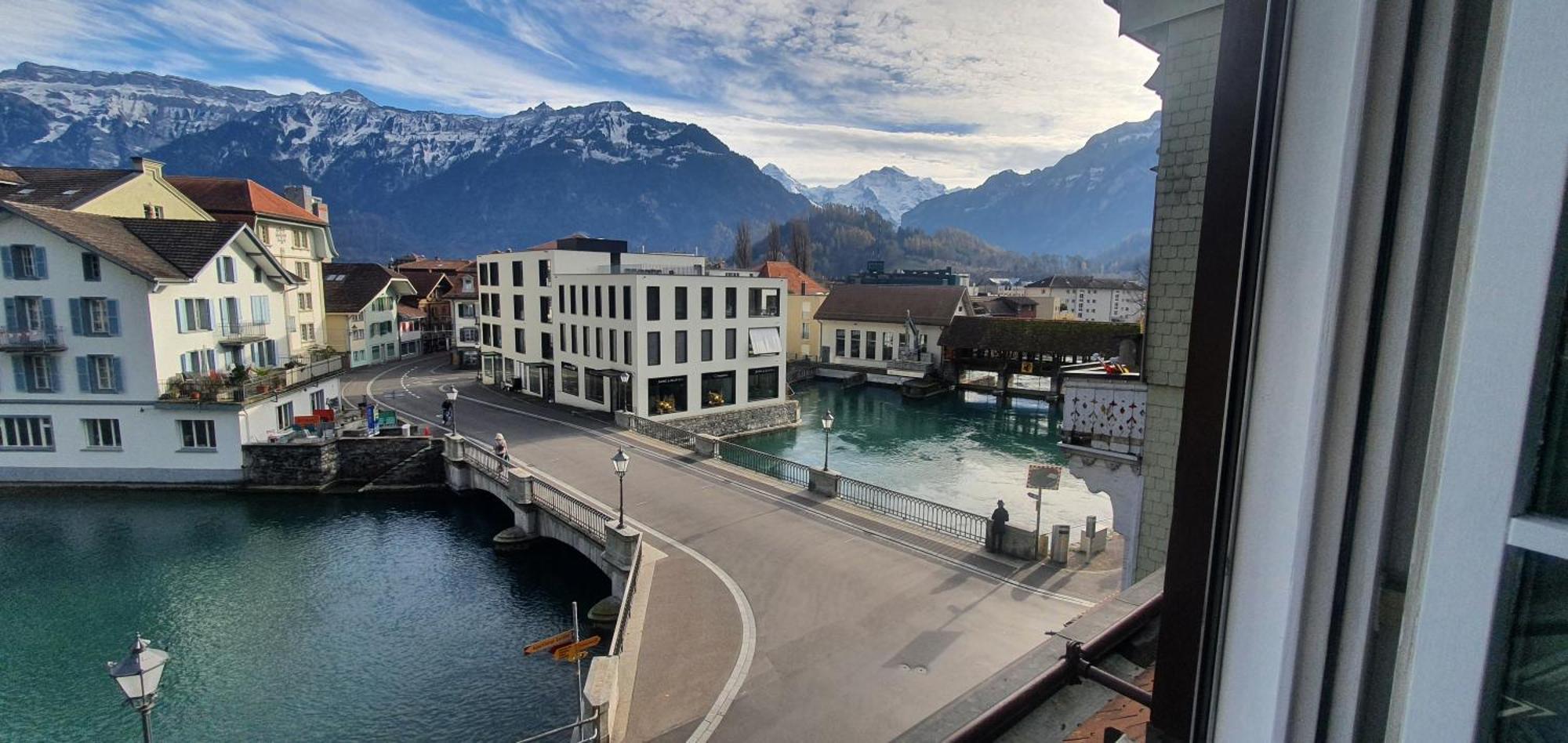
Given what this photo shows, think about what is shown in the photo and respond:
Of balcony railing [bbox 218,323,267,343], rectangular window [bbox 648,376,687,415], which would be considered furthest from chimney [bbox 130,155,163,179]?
rectangular window [bbox 648,376,687,415]

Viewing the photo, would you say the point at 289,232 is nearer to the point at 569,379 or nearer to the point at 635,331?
the point at 569,379

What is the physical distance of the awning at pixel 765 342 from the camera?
38.0 meters

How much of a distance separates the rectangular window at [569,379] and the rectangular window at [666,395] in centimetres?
580

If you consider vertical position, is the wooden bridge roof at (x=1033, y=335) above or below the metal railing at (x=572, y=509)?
above

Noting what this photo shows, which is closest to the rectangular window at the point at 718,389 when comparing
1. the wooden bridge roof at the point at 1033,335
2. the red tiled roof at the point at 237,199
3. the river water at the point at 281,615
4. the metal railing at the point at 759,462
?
the metal railing at the point at 759,462

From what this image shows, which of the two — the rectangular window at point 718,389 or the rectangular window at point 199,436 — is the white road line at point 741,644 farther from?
the rectangular window at point 199,436

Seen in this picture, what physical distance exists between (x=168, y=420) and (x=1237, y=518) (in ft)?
115

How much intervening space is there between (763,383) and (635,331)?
9213 mm

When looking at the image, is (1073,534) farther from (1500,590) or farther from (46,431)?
(46,431)

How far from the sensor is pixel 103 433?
1057 inches

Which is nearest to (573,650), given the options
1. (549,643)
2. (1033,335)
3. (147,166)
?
(549,643)

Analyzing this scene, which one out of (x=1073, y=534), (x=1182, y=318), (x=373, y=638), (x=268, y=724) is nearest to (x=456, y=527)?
(x=373, y=638)

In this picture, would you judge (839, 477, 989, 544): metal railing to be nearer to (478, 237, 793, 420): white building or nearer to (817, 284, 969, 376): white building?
(478, 237, 793, 420): white building

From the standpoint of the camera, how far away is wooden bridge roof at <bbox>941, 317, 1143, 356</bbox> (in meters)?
47.3
